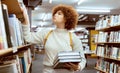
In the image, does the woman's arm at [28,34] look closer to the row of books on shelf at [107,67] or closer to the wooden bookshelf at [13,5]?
the wooden bookshelf at [13,5]

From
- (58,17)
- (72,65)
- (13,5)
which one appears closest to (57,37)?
(58,17)

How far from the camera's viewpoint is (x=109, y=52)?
17.0 feet

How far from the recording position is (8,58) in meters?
1.37

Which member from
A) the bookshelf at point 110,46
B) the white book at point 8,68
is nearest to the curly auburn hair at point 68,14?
the white book at point 8,68

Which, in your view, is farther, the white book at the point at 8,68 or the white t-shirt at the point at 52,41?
the white t-shirt at the point at 52,41

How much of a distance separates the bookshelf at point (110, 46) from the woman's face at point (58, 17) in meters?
2.75

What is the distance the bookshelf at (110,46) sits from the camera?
4.71 meters

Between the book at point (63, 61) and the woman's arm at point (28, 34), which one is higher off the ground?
the woman's arm at point (28, 34)

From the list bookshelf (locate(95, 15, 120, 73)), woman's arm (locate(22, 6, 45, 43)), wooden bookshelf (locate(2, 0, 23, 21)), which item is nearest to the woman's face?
woman's arm (locate(22, 6, 45, 43))

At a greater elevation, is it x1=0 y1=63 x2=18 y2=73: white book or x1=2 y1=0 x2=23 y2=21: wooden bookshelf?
x1=2 y1=0 x2=23 y2=21: wooden bookshelf

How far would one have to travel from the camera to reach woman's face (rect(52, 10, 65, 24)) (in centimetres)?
209

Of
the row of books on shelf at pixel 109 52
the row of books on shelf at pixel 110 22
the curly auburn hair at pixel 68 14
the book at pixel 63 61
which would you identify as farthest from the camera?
the row of books on shelf at pixel 110 22

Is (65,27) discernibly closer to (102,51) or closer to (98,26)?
(102,51)

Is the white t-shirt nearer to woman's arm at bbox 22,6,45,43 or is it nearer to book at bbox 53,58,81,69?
woman's arm at bbox 22,6,45,43
